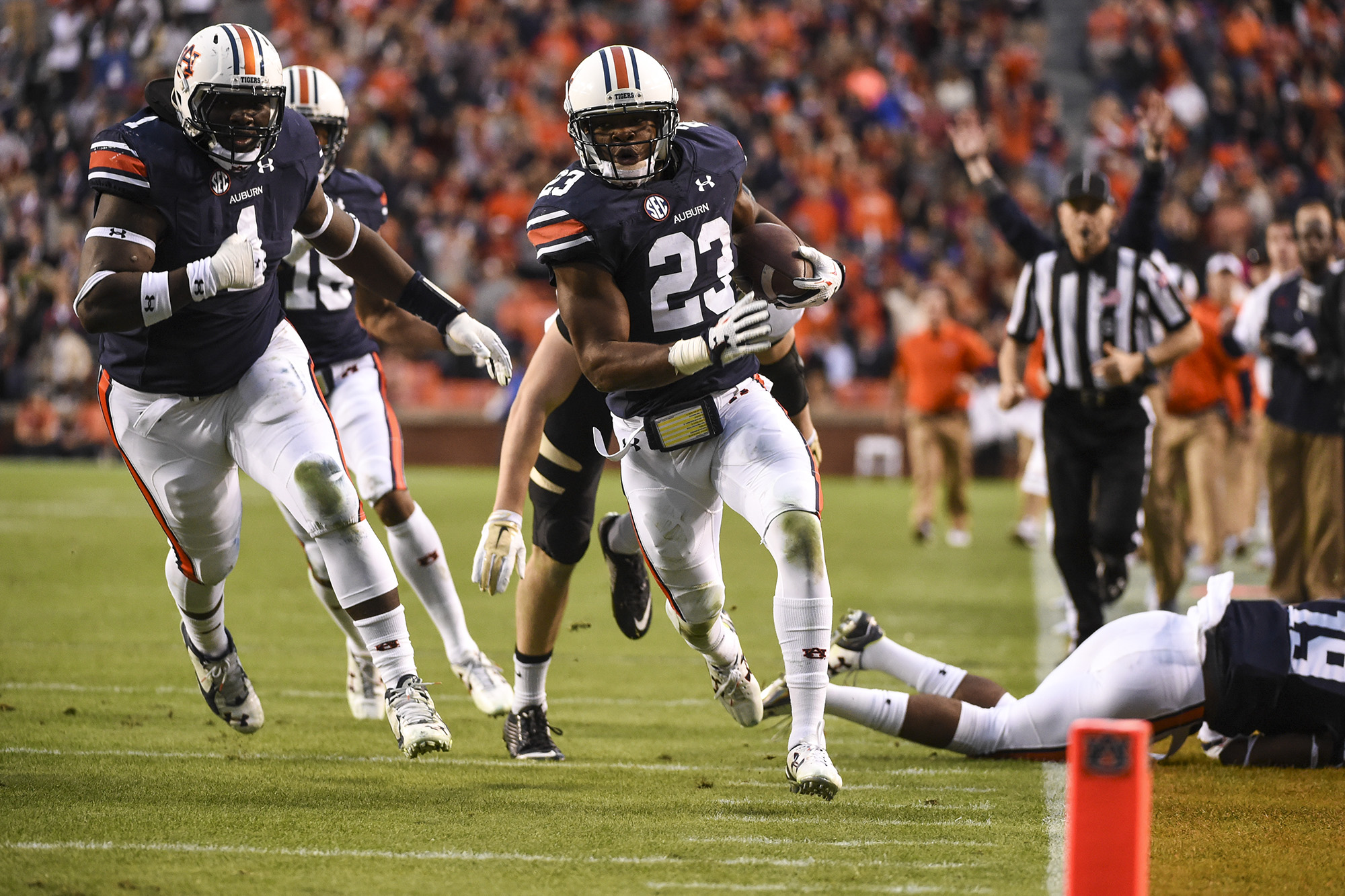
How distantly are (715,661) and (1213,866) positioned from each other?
147 cm

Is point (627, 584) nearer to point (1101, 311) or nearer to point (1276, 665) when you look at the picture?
point (1276, 665)

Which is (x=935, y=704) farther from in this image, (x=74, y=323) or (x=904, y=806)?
(x=74, y=323)

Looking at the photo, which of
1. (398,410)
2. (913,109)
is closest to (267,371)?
(398,410)

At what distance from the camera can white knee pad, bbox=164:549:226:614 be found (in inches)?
183

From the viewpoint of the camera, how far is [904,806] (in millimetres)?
3965

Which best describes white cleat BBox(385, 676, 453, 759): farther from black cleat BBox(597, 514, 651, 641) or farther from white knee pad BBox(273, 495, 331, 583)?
black cleat BBox(597, 514, 651, 641)

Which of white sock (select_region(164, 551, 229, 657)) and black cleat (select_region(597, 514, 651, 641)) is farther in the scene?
black cleat (select_region(597, 514, 651, 641))

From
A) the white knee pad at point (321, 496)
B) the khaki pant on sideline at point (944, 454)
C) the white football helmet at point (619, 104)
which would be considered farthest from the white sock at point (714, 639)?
the khaki pant on sideline at point (944, 454)

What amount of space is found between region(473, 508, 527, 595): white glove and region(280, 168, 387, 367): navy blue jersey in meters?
1.53

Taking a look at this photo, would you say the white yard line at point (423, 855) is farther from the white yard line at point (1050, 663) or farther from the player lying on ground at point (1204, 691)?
the player lying on ground at point (1204, 691)

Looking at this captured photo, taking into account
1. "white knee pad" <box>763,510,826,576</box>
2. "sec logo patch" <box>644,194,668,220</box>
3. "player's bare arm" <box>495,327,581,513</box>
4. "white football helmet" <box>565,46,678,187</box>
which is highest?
"white football helmet" <box>565,46,678,187</box>

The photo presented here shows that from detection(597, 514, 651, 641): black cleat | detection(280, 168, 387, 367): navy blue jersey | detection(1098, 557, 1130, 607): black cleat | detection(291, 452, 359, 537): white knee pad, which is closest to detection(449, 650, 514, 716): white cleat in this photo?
detection(597, 514, 651, 641): black cleat

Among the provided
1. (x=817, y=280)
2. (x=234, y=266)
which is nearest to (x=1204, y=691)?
(x=817, y=280)

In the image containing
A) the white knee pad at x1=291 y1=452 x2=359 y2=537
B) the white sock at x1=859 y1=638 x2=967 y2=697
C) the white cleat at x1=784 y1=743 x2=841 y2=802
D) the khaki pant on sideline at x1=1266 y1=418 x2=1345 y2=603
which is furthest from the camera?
the khaki pant on sideline at x1=1266 y1=418 x2=1345 y2=603
